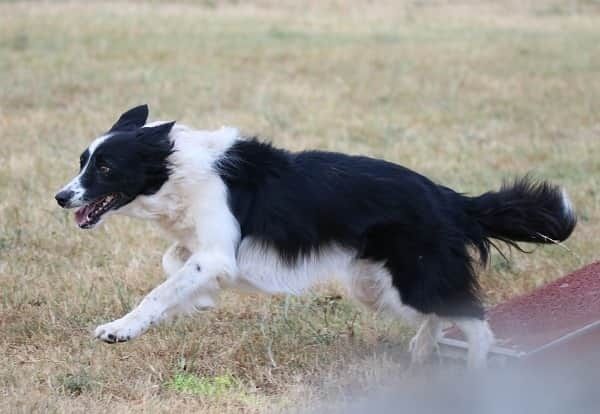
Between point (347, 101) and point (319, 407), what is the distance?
8.50m

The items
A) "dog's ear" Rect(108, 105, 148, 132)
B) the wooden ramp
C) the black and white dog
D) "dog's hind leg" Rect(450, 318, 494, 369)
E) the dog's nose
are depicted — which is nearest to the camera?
the wooden ramp

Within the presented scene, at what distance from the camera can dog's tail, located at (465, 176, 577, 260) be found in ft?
18.6

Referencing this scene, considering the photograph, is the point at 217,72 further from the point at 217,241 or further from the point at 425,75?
the point at 217,241

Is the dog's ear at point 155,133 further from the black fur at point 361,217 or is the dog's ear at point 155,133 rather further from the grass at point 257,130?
the grass at point 257,130

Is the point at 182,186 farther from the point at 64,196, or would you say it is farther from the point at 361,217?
the point at 361,217

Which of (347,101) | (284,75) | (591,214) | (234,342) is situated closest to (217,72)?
(284,75)

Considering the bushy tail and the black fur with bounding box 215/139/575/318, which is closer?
the black fur with bounding box 215/139/575/318

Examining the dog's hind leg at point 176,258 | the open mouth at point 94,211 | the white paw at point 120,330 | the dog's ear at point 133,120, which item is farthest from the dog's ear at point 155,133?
the white paw at point 120,330

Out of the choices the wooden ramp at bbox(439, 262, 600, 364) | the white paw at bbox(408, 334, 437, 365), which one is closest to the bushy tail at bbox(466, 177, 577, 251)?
the wooden ramp at bbox(439, 262, 600, 364)

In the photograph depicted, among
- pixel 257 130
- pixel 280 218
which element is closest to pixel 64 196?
pixel 280 218

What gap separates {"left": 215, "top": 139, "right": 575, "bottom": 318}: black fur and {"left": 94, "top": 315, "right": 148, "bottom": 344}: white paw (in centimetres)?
72

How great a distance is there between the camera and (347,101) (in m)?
13.2

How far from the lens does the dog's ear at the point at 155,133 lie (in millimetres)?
5340

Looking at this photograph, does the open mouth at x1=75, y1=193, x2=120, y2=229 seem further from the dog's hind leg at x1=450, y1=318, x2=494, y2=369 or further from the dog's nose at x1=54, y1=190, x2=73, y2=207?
the dog's hind leg at x1=450, y1=318, x2=494, y2=369
